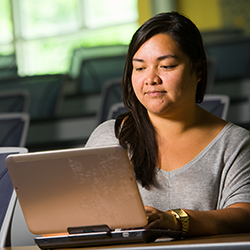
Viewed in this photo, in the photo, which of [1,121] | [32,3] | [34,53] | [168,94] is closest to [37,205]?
[168,94]

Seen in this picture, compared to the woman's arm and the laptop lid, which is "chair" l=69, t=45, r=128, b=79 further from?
the laptop lid

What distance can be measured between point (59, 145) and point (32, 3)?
3776mm

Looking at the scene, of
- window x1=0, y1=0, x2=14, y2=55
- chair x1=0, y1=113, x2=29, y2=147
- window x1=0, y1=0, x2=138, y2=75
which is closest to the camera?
chair x1=0, y1=113, x2=29, y2=147

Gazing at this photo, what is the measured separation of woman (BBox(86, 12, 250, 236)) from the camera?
1.23m

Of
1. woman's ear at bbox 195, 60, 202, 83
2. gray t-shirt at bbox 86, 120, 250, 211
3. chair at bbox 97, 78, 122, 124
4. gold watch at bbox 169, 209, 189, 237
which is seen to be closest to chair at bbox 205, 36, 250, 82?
chair at bbox 97, 78, 122, 124

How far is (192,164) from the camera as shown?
4.13 ft

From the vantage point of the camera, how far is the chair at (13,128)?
2.32 metres

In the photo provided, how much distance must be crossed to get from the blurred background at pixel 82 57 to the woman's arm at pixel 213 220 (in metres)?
0.61

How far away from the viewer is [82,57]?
4.29 meters

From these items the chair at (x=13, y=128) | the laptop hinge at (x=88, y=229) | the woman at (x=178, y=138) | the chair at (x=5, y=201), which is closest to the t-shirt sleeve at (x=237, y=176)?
the woman at (x=178, y=138)

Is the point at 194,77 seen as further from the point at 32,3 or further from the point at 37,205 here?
the point at 32,3

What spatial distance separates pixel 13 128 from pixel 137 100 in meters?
1.13

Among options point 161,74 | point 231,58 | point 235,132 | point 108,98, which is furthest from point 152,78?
point 231,58

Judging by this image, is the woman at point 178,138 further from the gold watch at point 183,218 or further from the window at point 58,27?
the window at point 58,27
